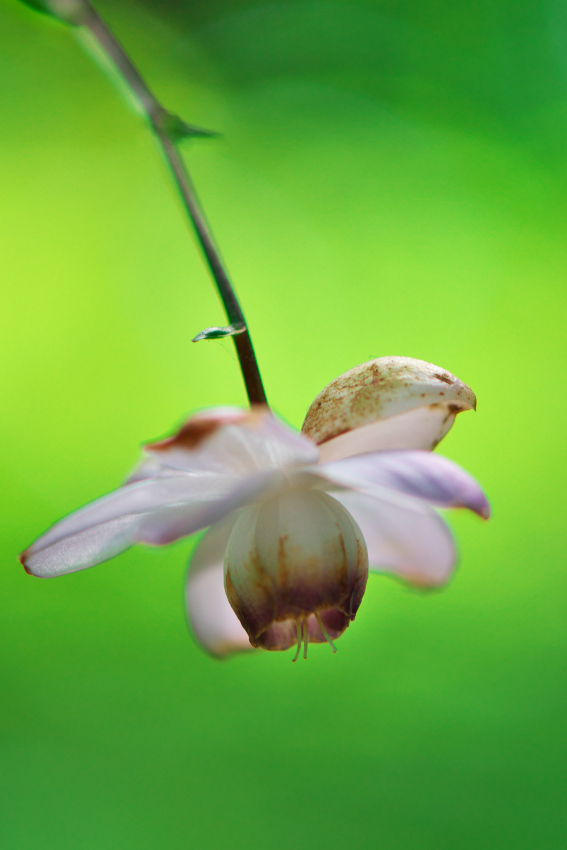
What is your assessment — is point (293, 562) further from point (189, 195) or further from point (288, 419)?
point (288, 419)

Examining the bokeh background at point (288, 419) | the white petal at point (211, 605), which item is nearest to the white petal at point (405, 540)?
the white petal at point (211, 605)

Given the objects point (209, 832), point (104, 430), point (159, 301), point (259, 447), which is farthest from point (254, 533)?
point (159, 301)

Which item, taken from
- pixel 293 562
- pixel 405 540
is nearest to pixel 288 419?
pixel 405 540

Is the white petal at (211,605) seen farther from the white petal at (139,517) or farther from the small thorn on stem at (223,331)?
the small thorn on stem at (223,331)

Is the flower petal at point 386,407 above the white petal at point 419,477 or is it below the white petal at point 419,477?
above

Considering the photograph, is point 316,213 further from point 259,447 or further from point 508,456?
point 259,447

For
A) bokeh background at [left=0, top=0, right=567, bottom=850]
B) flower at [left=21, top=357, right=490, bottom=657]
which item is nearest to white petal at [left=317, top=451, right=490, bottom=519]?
flower at [left=21, top=357, right=490, bottom=657]
